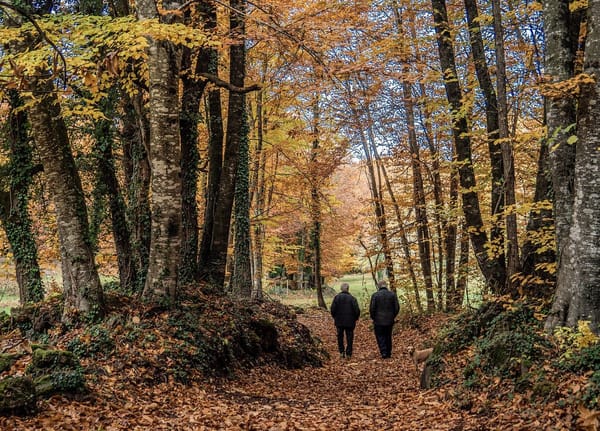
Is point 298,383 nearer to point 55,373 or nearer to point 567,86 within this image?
point 55,373

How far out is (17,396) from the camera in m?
5.54

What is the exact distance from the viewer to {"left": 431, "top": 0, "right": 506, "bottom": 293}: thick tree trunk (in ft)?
33.1

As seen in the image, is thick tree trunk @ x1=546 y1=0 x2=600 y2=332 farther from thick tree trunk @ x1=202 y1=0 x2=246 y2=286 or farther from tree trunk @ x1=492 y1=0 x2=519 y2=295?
thick tree trunk @ x1=202 y1=0 x2=246 y2=286

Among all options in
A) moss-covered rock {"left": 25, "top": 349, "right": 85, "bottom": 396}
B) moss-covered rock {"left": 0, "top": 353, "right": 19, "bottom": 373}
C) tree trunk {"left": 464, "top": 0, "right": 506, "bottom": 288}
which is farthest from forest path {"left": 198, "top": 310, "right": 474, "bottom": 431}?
tree trunk {"left": 464, "top": 0, "right": 506, "bottom": 288}

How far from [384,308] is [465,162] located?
4373 mm

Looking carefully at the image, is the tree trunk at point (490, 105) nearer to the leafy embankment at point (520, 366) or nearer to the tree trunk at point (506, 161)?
the tree trunk at point (506, 161)

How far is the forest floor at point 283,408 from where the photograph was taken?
5.56 meters

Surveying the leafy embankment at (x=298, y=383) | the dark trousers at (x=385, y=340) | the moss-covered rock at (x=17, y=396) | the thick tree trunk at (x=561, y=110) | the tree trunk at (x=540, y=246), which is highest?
the thick tree trunk at (x=561, y=110)

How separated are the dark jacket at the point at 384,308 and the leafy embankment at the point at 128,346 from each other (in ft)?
10.1

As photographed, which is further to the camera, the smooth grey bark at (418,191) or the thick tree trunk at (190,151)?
the smooth grey bark at (418,191)

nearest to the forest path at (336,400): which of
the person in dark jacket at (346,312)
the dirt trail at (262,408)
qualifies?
the dirt trail at (262,408)

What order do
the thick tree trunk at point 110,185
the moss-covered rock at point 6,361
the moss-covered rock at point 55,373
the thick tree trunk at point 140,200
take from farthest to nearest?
the thick tree trunk at point 110,185 < the thick tree trunk at point 140,200 < the moss-covered rock at point 6,361 < the moss-covered rock at point 55,373

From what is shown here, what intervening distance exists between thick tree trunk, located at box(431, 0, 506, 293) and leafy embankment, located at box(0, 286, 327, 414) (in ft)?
15.9

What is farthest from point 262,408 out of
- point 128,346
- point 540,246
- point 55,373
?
point 540,246
